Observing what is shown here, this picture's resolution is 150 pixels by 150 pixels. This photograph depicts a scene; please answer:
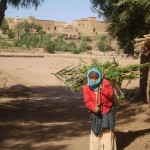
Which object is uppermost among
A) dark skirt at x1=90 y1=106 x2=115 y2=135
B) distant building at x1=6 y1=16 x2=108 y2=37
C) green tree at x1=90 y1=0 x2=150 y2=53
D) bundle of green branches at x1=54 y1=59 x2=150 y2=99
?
distant building at x1=6 y1=16 x2=108 y2=37

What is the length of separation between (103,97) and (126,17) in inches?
254

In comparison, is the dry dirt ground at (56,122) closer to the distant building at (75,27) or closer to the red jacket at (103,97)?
the red jacket at (103,97)

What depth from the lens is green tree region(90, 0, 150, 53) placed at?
37.5 feet

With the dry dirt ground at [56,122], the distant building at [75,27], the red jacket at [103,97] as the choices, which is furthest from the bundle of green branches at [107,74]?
the distant building at [75,27]

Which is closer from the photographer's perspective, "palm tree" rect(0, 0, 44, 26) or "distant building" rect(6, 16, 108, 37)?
"palm tree" rect(0, 0, 44, 26)

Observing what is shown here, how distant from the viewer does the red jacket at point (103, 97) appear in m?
6.14

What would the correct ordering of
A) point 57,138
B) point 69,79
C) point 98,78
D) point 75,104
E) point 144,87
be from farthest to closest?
point 75,104 → point 144,87 → point 57,138 → point 69,79 → point 98,78

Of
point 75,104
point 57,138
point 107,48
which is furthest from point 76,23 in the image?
point 57,138

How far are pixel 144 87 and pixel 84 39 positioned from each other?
59.2m

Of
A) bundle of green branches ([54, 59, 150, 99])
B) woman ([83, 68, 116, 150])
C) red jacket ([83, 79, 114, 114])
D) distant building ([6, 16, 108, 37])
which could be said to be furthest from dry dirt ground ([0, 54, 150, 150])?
distant building ([6, 16, 108, 37])

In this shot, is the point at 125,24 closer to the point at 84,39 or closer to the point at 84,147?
the point at 84,147

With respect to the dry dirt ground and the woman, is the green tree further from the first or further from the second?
the woman

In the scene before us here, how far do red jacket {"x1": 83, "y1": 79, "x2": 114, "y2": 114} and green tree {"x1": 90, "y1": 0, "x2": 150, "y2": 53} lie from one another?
5.02 metres

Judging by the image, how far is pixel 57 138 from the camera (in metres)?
9.05
